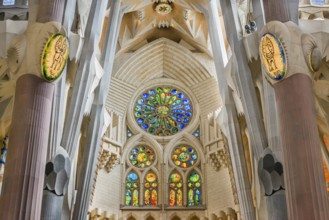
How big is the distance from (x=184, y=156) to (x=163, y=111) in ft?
8.02

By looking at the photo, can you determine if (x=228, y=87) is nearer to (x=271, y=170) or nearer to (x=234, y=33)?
(x=234, y=33)

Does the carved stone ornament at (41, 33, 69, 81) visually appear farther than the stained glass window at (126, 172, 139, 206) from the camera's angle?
No

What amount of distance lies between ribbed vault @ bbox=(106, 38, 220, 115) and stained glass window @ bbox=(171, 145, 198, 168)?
1.85 metres

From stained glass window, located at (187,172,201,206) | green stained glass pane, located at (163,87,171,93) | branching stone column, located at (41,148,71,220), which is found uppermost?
green stained glass pane, located at (163,87,171,93)

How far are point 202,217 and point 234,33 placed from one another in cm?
888

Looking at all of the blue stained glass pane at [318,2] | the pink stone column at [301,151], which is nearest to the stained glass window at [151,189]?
the blue stained glass pane at [318,2]

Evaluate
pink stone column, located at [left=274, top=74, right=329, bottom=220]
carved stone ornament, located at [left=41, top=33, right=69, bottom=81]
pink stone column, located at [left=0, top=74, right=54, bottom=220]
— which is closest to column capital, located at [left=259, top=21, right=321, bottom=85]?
pink stone column, located at [left=274, top=74, right=329, bottom=220]

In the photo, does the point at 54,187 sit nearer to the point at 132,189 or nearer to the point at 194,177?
the point at 132,189

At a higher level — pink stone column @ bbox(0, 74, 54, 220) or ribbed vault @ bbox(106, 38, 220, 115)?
ribbed vault @ bbox(106, 38, 220, 115)

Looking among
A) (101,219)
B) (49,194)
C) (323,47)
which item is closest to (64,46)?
(49,194)

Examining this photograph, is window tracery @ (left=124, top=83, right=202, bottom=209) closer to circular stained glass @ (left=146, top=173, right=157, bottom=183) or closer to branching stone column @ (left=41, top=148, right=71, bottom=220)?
circular stained glass @ (left=146, top=173, right=157, bottom=183)

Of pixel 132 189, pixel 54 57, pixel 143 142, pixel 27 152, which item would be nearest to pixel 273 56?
pixel 54 57

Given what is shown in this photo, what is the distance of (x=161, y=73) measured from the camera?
82.1 ft

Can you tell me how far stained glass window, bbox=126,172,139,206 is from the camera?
2248 centimetres
